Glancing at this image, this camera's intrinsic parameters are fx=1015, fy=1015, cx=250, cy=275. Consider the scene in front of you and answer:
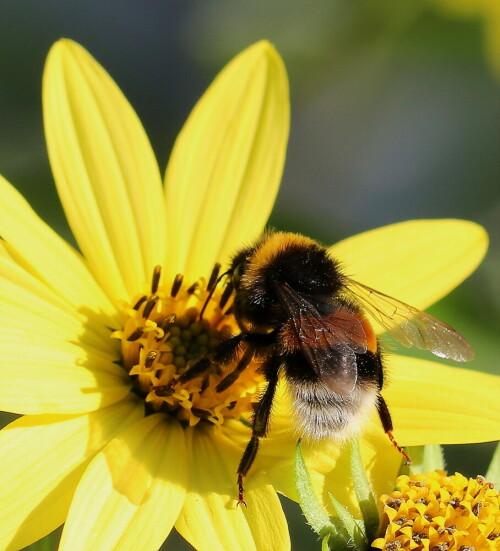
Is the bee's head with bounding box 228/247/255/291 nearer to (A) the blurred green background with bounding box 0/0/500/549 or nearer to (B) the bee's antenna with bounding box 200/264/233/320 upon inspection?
(B) the bee's antenna with bounding box 200/264/233/320

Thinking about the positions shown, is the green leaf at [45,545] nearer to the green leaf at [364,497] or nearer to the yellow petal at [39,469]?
the yellow petal at [39,469]

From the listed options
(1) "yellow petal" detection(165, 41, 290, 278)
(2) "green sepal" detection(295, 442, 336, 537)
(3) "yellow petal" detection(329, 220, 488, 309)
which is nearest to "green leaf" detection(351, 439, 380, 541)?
(2) "green sepal" detection(295, 442, 336, 537)

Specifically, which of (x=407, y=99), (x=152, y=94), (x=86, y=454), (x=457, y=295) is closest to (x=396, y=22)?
(x=407, y=99)

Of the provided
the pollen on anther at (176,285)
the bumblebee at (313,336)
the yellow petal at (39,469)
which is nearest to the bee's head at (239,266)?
the bumblebee at (313,336)

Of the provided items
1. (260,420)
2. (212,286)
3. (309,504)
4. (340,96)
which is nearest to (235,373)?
(260,420)

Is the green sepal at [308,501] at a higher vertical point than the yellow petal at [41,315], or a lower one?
lower

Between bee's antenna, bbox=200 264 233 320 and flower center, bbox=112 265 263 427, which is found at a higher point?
bee's antenna, bbox=200 264 233 320

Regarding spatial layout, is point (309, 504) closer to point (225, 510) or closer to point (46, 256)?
point (225, 510)
